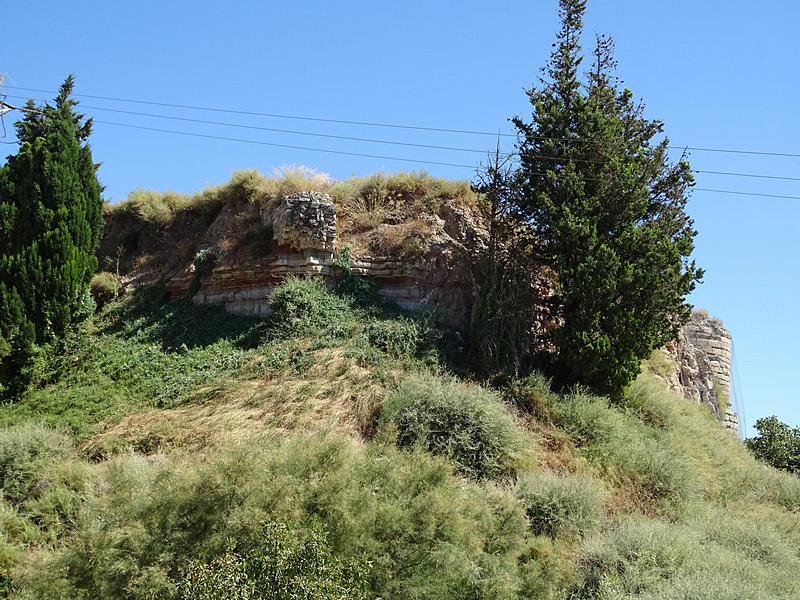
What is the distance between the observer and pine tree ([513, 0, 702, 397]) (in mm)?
15695

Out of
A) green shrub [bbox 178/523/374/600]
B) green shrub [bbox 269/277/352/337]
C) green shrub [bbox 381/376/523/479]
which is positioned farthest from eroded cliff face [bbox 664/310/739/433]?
green shrub [bbox 178/523/374/600]

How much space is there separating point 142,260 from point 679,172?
45.2ft

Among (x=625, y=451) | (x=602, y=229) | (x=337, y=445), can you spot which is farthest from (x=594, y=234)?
(x=337, y=445)

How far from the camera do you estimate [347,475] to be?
9.50m

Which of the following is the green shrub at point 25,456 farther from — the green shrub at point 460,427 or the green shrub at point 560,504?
the green shrub at point 560,504

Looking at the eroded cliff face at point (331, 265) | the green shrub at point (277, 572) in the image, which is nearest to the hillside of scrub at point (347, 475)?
the green shrub at point (277, 572)

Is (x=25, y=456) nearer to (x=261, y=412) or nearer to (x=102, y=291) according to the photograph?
(x=261, y=412)

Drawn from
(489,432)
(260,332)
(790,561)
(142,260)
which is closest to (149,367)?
(260,332)

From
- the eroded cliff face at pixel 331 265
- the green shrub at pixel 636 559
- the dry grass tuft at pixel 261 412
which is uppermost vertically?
the eroded cliff face at pixel 331 265

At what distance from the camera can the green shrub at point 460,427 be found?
12758 mm

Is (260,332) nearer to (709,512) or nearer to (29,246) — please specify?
(29,246)

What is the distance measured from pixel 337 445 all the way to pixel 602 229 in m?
8.94

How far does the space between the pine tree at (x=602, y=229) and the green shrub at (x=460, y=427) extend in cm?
309

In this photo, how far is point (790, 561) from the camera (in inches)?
450
